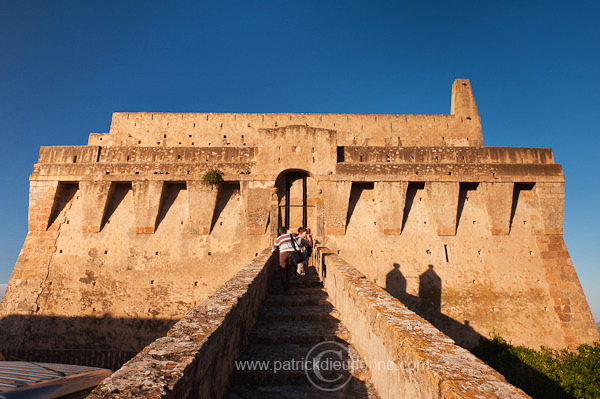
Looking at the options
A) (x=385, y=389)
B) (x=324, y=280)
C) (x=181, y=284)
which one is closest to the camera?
(x=385, y=389)

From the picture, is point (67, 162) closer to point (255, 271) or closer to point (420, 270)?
point (255, 271)

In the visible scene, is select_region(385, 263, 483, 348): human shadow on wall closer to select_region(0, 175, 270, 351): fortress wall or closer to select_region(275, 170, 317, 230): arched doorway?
select_region(275, 170, 317, 230): arched doorway

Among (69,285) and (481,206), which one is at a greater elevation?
(481,206)

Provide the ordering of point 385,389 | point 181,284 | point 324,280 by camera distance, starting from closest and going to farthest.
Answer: point 385,389
point 324,280
point 181,284

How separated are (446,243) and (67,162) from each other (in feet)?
45.9

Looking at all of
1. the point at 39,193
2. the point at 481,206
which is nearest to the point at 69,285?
the point at 39,193

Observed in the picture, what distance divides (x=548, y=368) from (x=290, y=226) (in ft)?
28.4

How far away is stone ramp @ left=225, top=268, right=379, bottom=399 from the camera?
3.54 metres

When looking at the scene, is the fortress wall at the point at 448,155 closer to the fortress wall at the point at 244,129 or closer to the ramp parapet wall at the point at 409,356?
the fortress wall at the point at 244,129

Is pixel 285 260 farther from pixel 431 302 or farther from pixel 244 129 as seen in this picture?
pixel 244 129

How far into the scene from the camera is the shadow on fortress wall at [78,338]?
10.3 metres

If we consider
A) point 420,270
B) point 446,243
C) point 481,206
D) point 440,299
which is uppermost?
point 481,206

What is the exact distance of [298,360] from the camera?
4102 mm

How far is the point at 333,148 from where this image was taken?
11.9m
